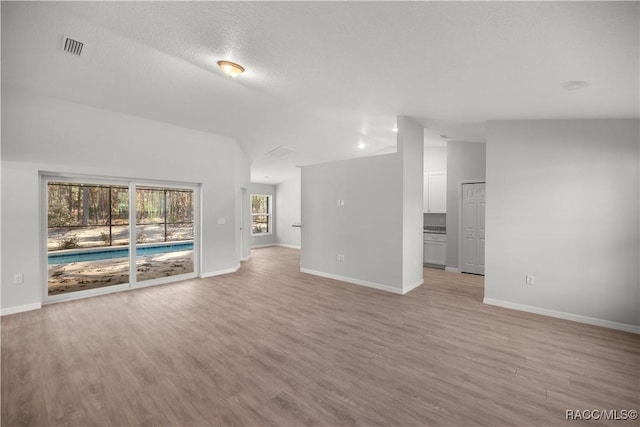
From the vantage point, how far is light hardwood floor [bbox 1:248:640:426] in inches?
74.9

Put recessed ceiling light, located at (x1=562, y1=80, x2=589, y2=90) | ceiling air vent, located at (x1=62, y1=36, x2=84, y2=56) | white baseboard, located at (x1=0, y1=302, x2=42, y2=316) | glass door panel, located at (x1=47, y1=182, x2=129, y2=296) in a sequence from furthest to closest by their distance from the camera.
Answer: glass door panel, located at (x1=47, y1=182, x2=129, y2=296) < white baseboard, located at (x1=0, y1=302, x2=42, y2=316) < ceiling air vent, located at (x1=62, y1=36, x2=84, y2=56) < recessed ceiling light, located at (x1=562, y1=80, x2=589, y2=90)

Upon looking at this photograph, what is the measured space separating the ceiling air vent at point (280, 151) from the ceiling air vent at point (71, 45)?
4308 mm

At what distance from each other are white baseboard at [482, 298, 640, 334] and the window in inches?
324

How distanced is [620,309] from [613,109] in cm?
228

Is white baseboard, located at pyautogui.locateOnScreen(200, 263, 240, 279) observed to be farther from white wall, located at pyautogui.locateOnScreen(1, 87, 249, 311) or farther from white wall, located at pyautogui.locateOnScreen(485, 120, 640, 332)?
white wall, located at pyautogui.locateOnScreen(485, 120, 640, 332)

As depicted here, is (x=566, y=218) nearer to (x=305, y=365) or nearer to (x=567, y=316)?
(x=567, y=316)

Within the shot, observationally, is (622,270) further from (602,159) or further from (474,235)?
(474,235)

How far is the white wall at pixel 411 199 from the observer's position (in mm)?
4637

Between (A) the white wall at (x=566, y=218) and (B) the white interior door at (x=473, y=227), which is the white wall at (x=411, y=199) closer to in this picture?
(A) the white wall at (x=566, y=218)

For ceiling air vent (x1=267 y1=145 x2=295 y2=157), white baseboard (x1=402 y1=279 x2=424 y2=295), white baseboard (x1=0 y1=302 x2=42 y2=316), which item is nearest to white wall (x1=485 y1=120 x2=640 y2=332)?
white baseboard (x1=402 y1=279 x2=424 y2=295)

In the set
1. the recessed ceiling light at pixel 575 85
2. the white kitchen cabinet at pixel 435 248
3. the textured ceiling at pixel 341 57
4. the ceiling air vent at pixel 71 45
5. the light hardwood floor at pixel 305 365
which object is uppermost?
the ceiling air vent at pixel 71 45

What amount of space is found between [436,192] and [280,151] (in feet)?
13.4

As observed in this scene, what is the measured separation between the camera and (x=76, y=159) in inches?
165

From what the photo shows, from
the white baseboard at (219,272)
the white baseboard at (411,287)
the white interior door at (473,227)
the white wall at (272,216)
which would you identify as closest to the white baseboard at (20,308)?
the white baseboard at (219,272)
